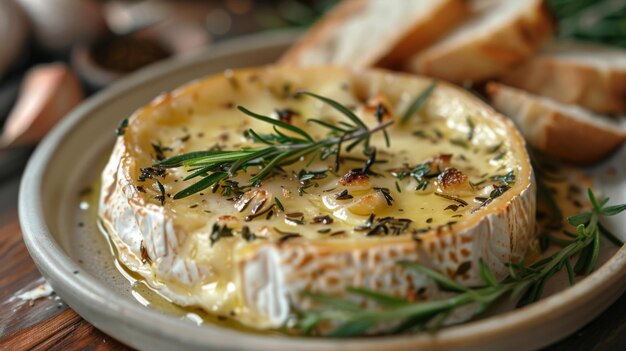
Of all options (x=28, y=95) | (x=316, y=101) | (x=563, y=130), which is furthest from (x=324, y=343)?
(x=28, y=95)

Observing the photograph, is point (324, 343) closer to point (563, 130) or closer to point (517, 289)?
point (517, 289)

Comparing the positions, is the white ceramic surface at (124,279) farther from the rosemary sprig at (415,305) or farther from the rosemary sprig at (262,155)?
the rosemary sprig at (262,155)

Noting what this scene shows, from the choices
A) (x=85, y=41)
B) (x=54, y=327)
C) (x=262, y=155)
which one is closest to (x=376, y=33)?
(x=262, y=155)

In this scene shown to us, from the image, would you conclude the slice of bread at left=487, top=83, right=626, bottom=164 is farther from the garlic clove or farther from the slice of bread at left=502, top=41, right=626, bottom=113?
the garlic clove

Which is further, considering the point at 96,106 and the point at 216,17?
the point at 216,17

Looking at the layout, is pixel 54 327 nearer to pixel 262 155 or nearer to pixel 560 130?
pixel 262 155

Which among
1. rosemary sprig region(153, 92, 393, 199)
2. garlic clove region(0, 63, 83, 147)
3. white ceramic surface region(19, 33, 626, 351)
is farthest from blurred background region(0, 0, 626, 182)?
rosemary sprig region(153, 92, 393, 199)

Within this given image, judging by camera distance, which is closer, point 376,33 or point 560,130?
point 560,130
